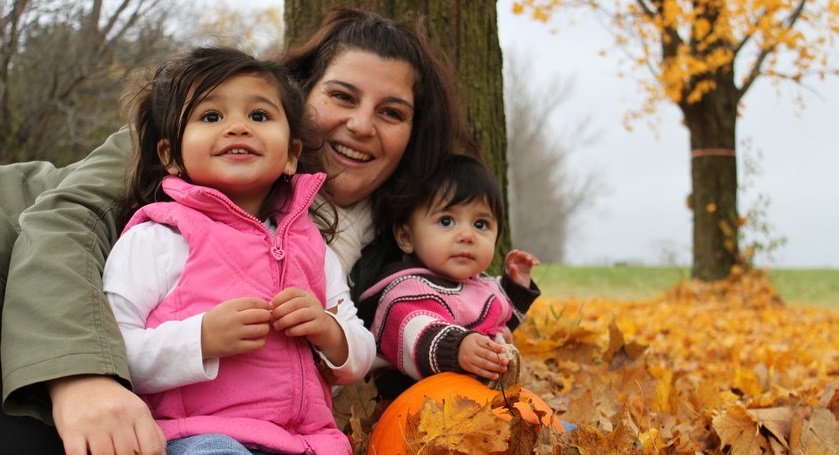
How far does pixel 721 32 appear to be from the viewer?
1163cm

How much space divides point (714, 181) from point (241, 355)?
11161 mm

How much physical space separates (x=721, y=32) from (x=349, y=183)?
1026 cm

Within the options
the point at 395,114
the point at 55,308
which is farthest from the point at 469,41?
the point at 55,308

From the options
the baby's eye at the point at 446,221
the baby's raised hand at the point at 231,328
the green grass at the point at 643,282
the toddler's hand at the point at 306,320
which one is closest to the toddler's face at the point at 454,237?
the baby's eye at the point at 446,221

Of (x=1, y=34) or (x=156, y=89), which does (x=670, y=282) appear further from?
(x=156, y=89)

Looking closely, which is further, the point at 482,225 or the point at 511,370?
the point at 482,225

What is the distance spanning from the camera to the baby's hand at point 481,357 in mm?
2258

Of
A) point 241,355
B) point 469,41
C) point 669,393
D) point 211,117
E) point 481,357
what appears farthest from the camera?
point 469,41

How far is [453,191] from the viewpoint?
8.98 feet

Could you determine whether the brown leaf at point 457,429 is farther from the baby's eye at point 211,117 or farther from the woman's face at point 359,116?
the woman's face at point 359,116

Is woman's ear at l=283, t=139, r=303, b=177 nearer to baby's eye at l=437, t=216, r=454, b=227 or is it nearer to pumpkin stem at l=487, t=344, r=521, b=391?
baby's eye at l=437, t=216, r=454, b=227

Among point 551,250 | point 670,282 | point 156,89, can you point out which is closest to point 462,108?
point 156,89

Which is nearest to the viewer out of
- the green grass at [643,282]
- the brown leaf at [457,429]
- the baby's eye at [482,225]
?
the brown leaf at [457,429]

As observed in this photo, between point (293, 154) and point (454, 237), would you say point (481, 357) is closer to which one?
point (454, 237)
